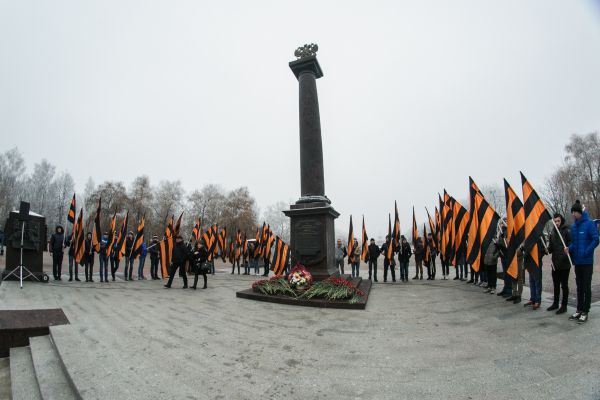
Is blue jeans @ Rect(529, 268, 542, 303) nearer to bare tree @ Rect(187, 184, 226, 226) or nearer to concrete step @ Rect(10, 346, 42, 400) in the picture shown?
concrete step @ Rect(10, 346, 42, 400)

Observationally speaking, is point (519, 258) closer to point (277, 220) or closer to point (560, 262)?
point (560, 262)

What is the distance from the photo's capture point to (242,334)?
4.86 m

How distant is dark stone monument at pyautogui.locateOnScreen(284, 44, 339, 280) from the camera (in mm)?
9216

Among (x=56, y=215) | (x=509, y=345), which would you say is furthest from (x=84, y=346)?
(x=56, y=215)

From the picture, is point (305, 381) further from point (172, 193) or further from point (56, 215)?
point (56, 215)

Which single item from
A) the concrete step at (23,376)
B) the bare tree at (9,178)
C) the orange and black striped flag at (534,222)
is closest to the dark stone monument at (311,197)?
the orange and black striped flag at (534,222)

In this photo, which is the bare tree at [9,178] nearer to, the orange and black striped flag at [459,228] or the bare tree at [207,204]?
the bare tree at [207,204]

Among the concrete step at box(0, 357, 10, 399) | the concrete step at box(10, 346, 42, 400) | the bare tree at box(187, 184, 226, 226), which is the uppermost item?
the bare tree at box(187, 184, 226, 226)

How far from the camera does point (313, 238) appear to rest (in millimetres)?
9305

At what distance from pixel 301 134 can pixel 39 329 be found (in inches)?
337

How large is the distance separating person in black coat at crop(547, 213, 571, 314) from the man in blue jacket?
234 millimetres

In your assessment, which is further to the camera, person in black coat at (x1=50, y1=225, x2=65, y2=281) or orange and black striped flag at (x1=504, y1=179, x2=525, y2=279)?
person in black coat at (x1=50, y1=225, x2=65, y2=281)

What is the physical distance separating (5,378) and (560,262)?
31.3 ft

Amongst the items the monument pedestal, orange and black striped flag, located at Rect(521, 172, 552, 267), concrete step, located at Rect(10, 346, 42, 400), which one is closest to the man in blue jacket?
orange and black striped flag, located at Rect(521, 172, 552, 267)
